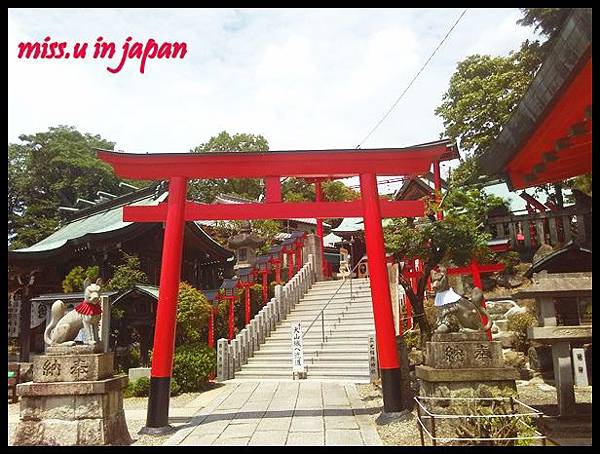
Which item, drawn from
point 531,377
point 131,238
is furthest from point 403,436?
point 131,238

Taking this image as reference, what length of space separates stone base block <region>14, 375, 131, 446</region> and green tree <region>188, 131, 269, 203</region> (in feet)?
116

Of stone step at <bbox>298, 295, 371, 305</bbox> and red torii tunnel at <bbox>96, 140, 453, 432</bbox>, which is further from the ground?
red torii tunnel at <bbox>96, 140, 453, 432</bbox>

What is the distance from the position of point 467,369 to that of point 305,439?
260 centimetres

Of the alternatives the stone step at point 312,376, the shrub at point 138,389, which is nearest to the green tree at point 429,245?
the stone step at point 312,376

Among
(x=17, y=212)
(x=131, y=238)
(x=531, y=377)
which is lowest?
(x=531, y=377)

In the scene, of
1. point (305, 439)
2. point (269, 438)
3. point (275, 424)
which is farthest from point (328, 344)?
point (305, 439)

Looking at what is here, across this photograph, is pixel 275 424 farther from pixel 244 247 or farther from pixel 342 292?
pixel 244 247

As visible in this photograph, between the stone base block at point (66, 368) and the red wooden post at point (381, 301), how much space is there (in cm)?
472

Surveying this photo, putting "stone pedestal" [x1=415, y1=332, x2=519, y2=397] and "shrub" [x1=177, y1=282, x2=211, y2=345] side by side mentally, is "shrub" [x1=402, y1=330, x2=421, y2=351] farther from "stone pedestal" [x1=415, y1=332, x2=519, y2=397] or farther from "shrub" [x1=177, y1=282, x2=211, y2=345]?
"stone pedestal" [x1=415, y1=332, x2=519, y2=397]

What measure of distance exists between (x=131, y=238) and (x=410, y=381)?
12077mm

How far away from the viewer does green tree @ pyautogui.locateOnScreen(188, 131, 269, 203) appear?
43219 mm

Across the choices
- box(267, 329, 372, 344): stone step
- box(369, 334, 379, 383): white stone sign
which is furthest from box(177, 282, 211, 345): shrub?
box(369, 334, 379, 383): white stone sign
